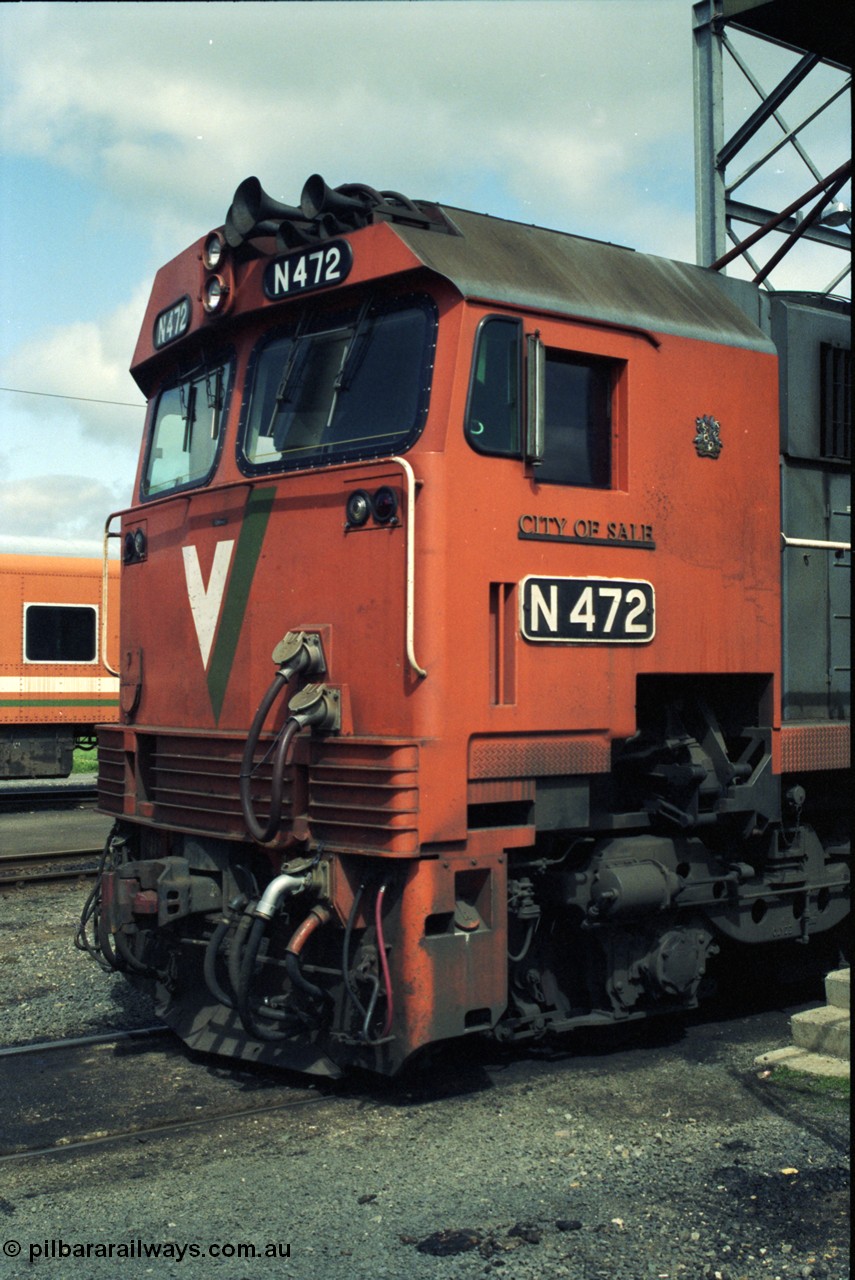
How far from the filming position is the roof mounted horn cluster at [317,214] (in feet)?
18.1


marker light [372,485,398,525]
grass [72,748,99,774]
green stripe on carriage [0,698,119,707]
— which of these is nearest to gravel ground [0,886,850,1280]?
marker light [372,485,398,525]

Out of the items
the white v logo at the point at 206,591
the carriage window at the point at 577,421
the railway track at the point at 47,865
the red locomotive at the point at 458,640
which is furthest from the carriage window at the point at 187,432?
the railway track at the point at 47,865

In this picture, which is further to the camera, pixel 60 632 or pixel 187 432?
pixel 60 632

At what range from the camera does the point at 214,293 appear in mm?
6133

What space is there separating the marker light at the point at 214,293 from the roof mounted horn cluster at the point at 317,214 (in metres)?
0.19

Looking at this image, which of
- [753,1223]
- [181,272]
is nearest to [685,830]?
[753,1223]

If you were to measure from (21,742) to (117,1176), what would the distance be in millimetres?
13643

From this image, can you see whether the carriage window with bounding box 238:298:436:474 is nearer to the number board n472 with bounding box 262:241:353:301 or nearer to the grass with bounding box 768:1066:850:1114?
the number board n472 with bounding box 262:241:353:301

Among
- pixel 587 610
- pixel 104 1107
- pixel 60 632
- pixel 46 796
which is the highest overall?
pixel 60 632

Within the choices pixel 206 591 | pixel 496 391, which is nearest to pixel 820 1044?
pixel 496 391

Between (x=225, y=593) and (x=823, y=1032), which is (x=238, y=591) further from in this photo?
(x=823, y=1032)

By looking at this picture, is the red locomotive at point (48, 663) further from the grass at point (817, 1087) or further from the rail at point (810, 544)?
the grass at point (817, 1087)

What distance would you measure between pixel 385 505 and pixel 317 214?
55.4 inches

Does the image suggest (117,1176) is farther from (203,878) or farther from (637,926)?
(637,926)
